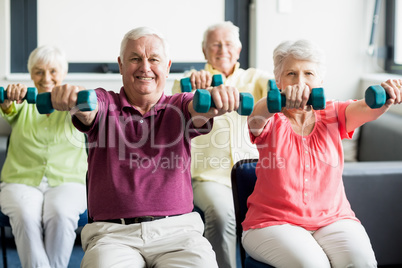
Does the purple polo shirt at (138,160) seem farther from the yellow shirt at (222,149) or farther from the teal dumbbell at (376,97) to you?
the yellow shirt at (222,149)

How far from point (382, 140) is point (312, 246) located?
1.89 metres

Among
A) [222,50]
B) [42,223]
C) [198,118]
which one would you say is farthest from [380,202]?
[42,223]

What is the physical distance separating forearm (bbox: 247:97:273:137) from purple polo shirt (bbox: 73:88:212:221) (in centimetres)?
17

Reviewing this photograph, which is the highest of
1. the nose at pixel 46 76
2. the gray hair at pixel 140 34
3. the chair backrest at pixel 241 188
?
the gray hair at pixel 140 34

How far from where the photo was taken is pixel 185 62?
164 inches

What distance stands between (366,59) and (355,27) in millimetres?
267

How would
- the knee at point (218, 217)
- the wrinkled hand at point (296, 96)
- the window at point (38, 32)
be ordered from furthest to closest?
the window at point (38, 32) < the knee at point (218, 217) < the wrinkled hand at point (296, 96)

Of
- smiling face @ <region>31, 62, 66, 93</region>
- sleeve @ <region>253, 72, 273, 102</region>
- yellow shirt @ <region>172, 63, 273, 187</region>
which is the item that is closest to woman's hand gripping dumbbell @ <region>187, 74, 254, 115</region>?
yellow shirt @ <region>172, 63, 273, 187</region>

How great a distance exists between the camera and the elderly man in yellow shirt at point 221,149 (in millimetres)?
2486

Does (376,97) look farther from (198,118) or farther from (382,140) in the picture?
(382,140)

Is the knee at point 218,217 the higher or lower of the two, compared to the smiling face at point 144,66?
lower

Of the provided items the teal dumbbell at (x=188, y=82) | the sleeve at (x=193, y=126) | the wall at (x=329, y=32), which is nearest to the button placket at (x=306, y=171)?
the sleeve at (x=193, y=126)

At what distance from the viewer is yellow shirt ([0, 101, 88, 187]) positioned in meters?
2.75

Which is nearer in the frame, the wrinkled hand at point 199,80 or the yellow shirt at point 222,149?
the wrinkled hand at point 199,80
